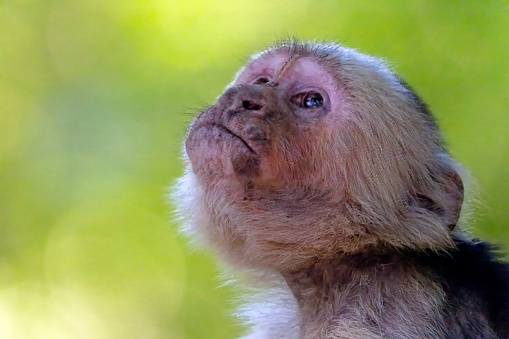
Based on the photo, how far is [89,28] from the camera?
5301 millimetres

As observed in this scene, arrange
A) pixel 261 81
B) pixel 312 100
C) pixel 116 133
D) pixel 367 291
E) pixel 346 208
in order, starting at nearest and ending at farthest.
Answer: pixel 367 291 < pixel 346 208 < pixel 312 100 < pixel 261 81 < pixel 116 133

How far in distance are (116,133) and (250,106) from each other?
2.69 m

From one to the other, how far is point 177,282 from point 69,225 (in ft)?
2.97

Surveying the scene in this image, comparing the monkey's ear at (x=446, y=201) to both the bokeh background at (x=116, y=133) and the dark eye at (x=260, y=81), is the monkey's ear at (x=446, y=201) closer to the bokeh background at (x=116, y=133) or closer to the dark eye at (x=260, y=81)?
the dark eye at (x=260, y=81)

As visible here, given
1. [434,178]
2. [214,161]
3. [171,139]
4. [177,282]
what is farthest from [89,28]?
[434,178]

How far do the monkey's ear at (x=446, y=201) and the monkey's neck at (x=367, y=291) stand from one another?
0.23m

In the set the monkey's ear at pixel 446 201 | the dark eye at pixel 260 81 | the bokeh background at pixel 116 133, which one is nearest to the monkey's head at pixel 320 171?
the monkey's ear at pixel 446 201

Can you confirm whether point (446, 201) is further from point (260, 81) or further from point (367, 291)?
point (260, 81)

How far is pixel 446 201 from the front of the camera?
9.04ft

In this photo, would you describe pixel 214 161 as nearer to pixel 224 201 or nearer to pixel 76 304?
pixel 224 201

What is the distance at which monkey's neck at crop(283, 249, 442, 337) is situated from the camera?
2465 millimetres

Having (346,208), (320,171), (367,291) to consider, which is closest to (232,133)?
(320,171)

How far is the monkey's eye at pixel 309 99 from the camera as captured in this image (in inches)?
110

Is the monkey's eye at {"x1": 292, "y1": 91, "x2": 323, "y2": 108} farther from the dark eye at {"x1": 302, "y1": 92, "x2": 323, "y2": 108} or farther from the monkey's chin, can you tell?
the monkey's chin
